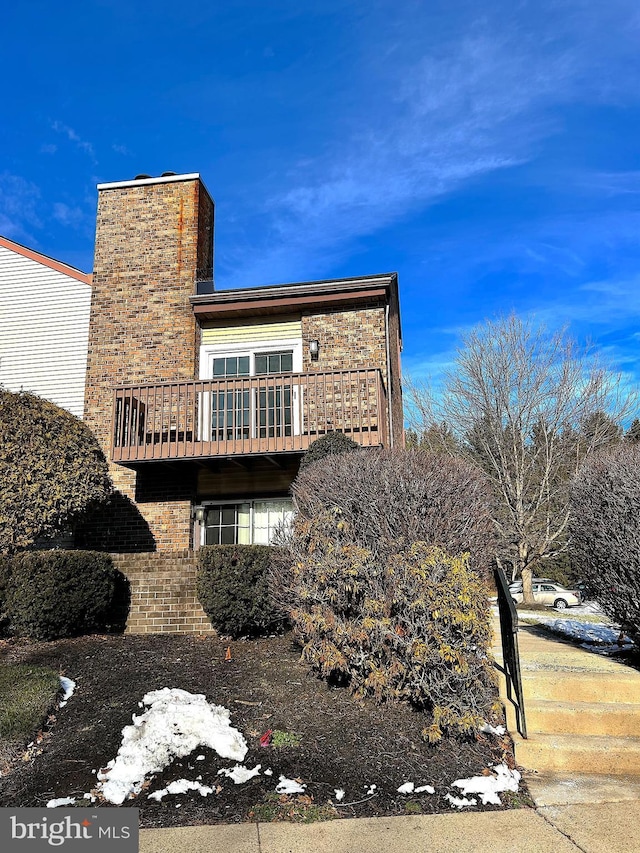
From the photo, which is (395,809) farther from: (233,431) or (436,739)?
(233,431)

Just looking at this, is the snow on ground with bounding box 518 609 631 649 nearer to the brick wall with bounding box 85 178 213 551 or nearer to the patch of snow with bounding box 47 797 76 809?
the patch of snow with bounding box 47 797 76 809

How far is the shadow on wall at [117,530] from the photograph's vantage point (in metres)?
12.1

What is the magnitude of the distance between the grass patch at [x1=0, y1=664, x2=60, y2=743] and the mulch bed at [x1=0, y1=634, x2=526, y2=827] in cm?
15

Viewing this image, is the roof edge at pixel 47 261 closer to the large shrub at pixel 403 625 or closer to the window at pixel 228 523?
the window at pixel 228 523

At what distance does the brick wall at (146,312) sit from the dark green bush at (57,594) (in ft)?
13.4

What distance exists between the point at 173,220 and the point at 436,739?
11817 mm

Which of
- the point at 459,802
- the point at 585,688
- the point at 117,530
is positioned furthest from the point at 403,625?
the point at 117,530

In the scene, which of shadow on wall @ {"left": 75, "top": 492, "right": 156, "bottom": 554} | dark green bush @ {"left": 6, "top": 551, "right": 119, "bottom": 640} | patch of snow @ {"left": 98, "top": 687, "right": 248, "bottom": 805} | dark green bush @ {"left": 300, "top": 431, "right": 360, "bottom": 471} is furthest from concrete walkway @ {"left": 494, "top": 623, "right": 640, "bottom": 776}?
shadow on wall @ {"left": 75, "top": 492, "right": 156, "bottom": 554}

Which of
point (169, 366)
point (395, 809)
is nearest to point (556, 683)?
point (395, 809)

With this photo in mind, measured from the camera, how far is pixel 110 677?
6234 millimetres

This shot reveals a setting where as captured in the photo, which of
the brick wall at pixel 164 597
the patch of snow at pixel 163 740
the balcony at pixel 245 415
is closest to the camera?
the patch of snow at pixel 163 740

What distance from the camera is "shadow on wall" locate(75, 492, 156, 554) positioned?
1215cm

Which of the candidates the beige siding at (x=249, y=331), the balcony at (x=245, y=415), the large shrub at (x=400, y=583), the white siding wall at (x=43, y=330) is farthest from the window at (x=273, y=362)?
the large shrub at (x=400, y=583)

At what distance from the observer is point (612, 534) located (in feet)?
20.3
